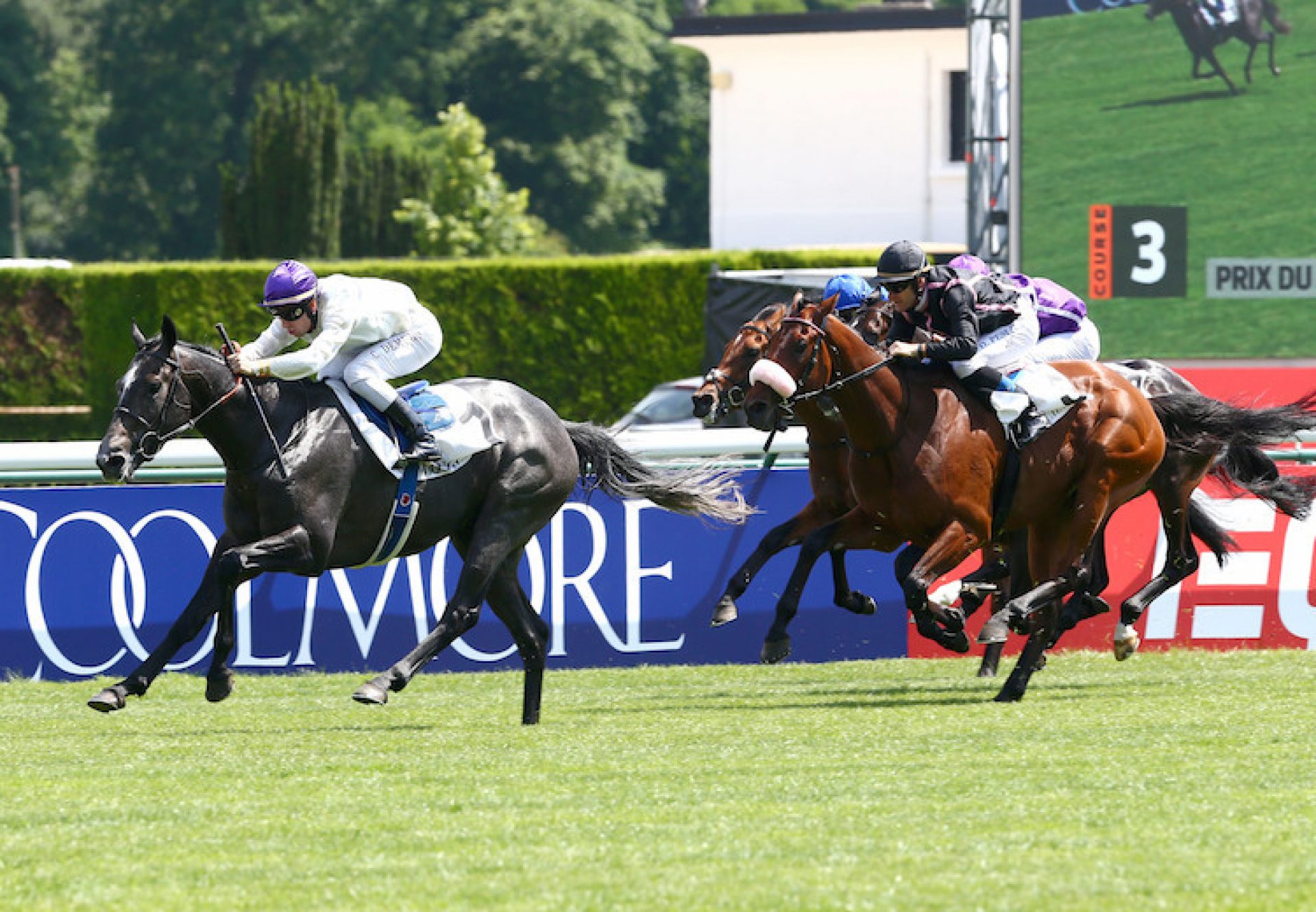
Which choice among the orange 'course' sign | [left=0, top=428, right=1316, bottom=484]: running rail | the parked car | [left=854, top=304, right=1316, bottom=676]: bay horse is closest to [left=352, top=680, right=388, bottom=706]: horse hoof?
[left=0, top=428, right=1316, bottom=484]: running rail

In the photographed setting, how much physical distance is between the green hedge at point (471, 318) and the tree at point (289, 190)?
7.64 meters

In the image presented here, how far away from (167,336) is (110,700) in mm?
1186

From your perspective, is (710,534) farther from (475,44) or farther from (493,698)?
(475,44)

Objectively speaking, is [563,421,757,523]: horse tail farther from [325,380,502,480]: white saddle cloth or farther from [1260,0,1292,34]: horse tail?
[1260,0,1292,34]: horse tail

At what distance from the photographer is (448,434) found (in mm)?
7527

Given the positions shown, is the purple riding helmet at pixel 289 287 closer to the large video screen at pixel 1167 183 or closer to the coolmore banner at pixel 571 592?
the coolmore banner at pixel 571 592

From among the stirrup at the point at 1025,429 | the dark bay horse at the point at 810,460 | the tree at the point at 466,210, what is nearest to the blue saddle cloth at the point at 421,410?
the dark bay horse at the point at 810,460

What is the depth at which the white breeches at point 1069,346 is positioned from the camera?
9.04 meters

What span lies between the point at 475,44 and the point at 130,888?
Answer: 43575 mm

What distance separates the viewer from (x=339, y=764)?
6.32 m

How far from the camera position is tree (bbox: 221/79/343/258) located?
1260 inches

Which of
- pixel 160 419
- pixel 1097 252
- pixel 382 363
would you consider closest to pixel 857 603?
pixel 382 363

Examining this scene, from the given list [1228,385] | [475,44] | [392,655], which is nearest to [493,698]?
[392,655]

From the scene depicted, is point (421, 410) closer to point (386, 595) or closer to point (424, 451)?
point (424, 451)
